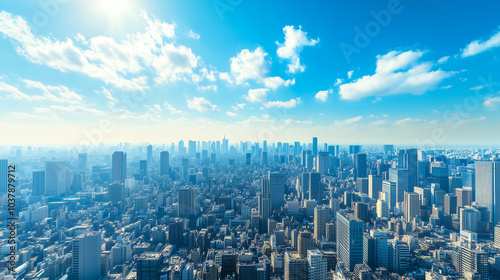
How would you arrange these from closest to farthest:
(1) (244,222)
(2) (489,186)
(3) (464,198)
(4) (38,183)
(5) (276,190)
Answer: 1. (2) (489,186)
2. (1) (244,222)
3. (3) (464,198)
4. (4) (38,183)
5. (5) (276,190)

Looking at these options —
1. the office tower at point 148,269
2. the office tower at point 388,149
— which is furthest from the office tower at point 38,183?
the office tower at point 388,149

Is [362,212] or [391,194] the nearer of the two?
[362,212]

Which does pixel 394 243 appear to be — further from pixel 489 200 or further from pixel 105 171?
pixel 105 171

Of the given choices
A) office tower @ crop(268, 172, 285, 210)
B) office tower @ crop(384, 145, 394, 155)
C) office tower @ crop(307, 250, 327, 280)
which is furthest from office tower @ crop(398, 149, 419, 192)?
office tower @ crop(307, 250, 327, 280)

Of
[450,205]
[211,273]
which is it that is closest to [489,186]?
[450,205]

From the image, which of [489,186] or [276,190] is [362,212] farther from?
[489,186]

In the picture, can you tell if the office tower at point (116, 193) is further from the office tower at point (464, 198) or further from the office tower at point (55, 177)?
the office tower at point (464, 198)

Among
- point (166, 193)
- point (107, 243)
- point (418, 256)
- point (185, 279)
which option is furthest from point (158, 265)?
point (166, 193)
